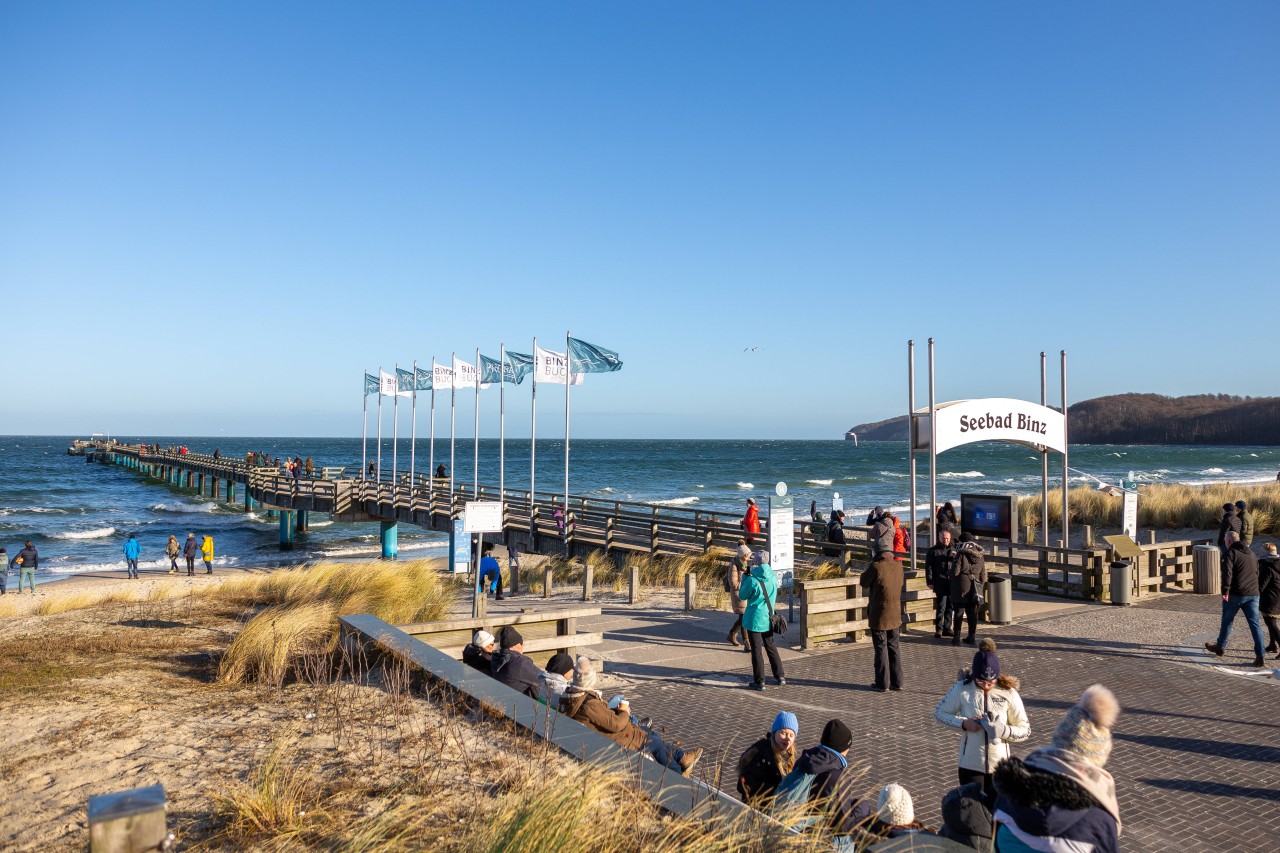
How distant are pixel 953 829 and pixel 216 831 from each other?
3.71 m

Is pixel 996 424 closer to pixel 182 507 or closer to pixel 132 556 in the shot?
pixel 132 556

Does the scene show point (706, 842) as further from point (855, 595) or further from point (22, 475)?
point (22, 475)

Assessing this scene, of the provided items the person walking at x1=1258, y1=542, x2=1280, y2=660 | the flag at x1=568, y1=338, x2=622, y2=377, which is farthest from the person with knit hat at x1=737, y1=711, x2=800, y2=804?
the flag at x1=568, y1=338, x2=622, y2=377

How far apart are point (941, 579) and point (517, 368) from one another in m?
19.1

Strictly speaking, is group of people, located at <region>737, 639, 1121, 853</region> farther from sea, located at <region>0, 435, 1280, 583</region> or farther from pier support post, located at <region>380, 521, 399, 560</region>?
pier support post, located at <region>380, 521, 399, 560</region>

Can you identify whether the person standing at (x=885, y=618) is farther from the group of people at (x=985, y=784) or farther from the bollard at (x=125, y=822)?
the bollard at (x=125, y=822)

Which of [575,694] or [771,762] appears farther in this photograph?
[575,694]

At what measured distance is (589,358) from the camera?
87.9ft

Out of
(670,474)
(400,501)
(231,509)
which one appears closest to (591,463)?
(670,474)

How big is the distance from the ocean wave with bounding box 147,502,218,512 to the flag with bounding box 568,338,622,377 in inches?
1550

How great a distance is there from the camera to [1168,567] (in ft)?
55.8

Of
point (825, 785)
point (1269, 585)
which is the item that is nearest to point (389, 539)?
point (1269, 585)

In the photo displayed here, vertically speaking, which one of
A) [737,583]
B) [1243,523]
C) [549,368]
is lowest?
[737,583]

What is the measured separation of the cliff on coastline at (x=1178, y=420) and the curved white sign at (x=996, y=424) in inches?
6392
